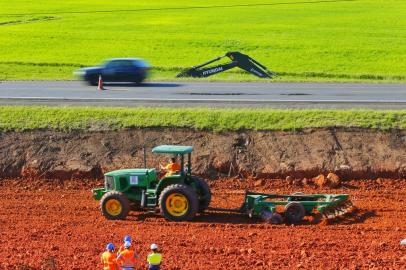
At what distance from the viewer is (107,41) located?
62.2 metres

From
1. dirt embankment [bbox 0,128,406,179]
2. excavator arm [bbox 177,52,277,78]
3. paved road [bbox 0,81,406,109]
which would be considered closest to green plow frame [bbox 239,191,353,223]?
dirt embankment [bbox 0,128,406,179]

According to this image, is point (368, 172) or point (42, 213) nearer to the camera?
point (42, 213)

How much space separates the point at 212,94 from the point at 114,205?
1416 centimetres

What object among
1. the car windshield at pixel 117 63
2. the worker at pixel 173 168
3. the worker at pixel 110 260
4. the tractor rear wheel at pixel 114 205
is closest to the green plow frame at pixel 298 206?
the worker at pixel 173 168

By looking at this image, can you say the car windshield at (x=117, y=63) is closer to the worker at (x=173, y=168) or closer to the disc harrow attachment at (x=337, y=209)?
the worker at (x=173, y=168)

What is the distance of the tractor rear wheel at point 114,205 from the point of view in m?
20.5

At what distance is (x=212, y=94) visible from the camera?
112 ft

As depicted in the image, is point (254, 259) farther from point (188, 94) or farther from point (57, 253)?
point (188, 94)

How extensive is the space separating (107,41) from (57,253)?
1808 inches

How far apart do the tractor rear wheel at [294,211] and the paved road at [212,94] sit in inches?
409

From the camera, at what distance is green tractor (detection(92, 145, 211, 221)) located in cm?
2012

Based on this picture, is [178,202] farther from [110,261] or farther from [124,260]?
[110,261]

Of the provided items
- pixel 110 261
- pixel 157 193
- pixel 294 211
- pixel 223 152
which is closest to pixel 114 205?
pixel 157 193

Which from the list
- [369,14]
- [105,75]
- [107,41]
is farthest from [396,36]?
[105,75]
